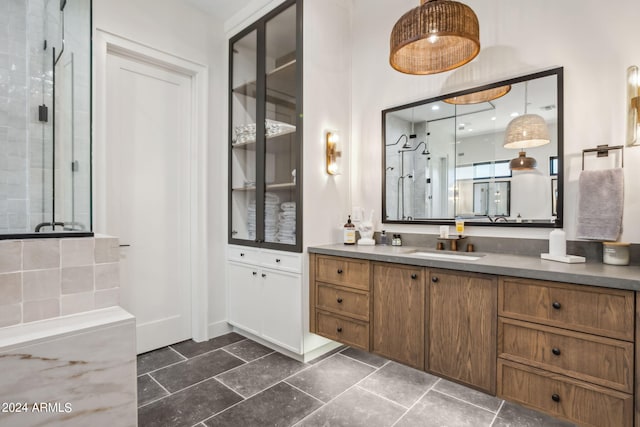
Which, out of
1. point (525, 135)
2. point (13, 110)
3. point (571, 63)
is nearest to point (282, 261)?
point (13, 110)

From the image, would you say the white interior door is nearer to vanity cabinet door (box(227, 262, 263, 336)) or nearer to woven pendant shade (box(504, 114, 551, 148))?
vanity cabinet door (box(227, 262, 263, 336))

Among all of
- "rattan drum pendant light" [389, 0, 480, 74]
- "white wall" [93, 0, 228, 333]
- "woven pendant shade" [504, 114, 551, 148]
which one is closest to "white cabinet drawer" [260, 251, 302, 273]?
"white wall" [93, 0, 228, 333]

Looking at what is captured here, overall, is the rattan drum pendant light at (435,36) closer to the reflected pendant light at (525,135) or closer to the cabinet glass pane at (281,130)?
the reflected pendant light at (525,135)

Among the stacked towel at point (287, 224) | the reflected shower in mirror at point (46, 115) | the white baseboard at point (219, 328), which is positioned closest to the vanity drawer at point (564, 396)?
the stacked towel at point (287, 224)

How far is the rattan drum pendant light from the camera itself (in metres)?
1.66

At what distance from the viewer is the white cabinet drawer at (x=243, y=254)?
2.92 m

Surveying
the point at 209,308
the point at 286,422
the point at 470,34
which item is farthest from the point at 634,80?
the point at 209,308

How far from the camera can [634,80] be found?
1.72 m

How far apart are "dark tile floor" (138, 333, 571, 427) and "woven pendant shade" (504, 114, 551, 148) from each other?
161 cm

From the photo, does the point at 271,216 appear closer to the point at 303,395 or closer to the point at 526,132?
the point at 303,395

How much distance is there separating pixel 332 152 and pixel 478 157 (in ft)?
3.65

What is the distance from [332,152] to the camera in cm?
277

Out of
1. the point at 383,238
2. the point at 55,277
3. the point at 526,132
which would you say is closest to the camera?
the point at 55,277

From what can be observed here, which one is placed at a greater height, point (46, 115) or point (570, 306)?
point (46, 115)
